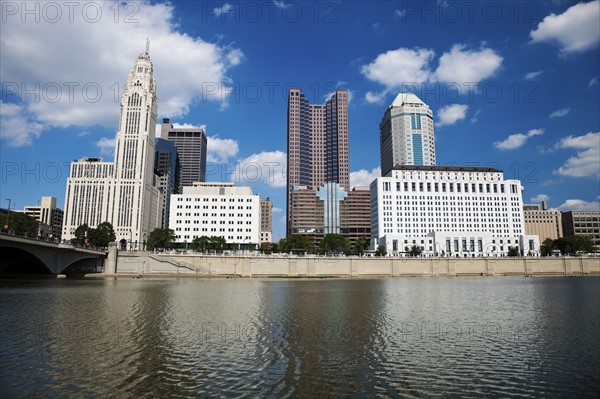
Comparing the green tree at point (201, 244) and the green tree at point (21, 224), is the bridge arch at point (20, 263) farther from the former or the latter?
the green tree at point (201, 244)

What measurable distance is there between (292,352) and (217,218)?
171 metres

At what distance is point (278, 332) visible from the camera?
31078 millimetres

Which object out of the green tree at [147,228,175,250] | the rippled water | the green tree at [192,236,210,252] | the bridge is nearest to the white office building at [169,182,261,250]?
the green tree at [147,228,175,250]

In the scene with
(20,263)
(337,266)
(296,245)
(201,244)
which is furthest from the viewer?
(296,245)

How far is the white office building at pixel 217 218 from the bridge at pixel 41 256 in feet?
260

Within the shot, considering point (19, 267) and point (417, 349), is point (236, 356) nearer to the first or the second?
point (417, 349)

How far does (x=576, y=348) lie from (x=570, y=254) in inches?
7090

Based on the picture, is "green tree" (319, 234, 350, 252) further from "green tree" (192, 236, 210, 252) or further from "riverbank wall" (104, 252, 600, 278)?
"green tree" (192, 236, 210, 252)

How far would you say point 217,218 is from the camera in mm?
191500

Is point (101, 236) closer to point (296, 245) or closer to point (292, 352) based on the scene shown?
point (296, 245)

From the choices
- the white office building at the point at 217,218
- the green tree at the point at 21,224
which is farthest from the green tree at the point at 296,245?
the green tree at the point at 21,224

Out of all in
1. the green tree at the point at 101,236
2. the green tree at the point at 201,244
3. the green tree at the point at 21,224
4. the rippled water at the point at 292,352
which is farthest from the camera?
the green tree at the point at 101,236

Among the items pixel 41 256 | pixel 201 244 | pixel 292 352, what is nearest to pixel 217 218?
pixel 201 244

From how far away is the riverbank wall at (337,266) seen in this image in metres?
115
